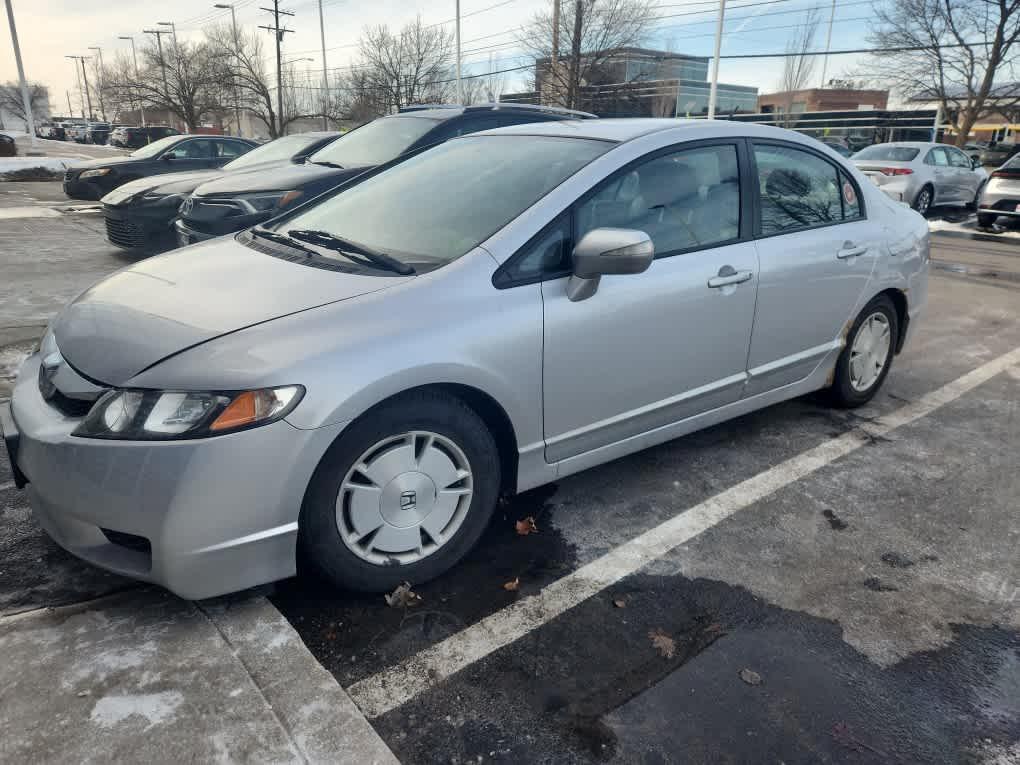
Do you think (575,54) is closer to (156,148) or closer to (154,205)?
(156,148)

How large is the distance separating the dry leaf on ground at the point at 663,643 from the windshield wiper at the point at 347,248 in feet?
4.91

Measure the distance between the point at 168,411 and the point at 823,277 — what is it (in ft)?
10.3

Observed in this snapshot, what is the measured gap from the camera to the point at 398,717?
2.11m

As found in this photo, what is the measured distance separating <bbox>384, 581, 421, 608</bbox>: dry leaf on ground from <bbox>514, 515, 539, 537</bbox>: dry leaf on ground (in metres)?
0.61

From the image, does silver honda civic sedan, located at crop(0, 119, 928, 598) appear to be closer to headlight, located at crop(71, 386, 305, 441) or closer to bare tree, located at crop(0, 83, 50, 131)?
headlight, located at crop(71, 386, 305, 441)

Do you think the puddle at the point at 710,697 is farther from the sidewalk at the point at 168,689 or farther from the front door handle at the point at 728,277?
the front door handle at the point at 728,277

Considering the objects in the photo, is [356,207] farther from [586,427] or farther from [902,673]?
[902,673]

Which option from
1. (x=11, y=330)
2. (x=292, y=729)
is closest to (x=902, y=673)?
(x=292, y=729)

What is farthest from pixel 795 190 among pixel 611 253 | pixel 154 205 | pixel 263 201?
pixel 154 205

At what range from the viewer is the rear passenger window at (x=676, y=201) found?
303 cm

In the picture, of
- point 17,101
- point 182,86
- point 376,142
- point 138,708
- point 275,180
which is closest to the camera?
point 138,708

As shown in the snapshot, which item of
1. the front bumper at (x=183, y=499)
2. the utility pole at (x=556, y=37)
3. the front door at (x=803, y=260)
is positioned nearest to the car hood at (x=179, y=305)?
the front bumper at (x=183, y=499)

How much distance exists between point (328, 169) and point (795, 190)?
475cm

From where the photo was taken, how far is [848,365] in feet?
14.0
